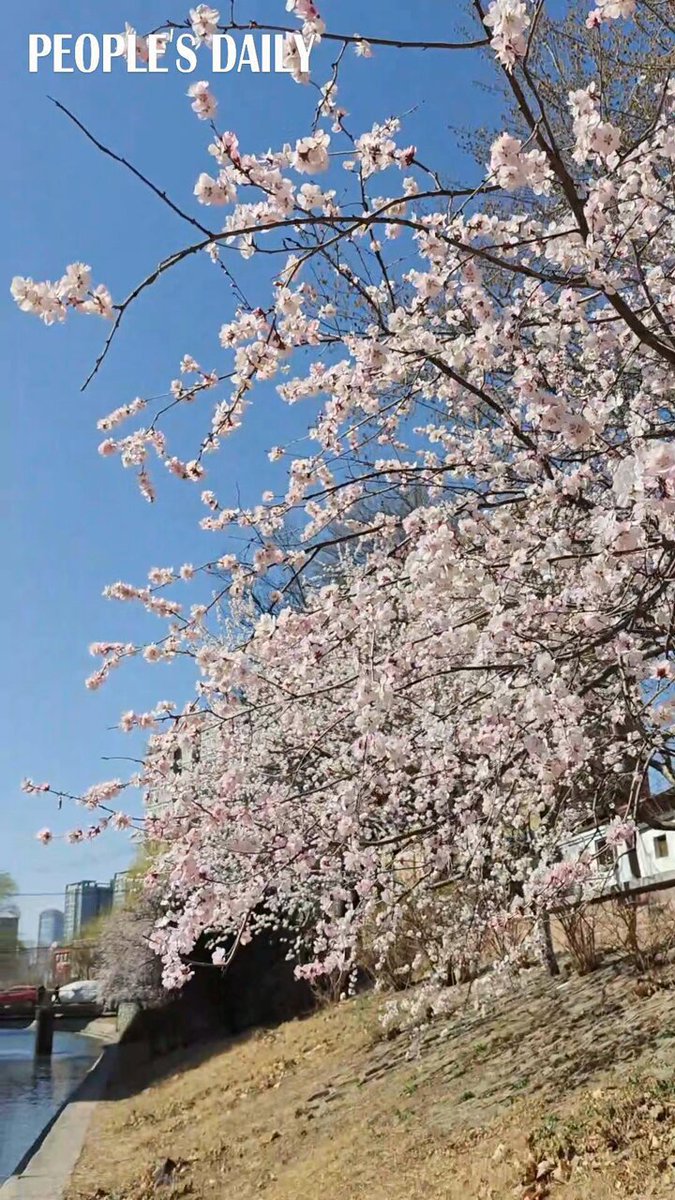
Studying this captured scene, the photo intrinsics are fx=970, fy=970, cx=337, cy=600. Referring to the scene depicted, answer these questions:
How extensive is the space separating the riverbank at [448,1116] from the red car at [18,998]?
30.2 metres

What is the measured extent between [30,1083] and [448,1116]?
19338 mm

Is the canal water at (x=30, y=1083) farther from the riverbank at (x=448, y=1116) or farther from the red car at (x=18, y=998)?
the riverbank at (x=448, y=1116)

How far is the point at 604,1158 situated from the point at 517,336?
4.11 m

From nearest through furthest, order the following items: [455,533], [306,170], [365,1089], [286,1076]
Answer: [306,170] < [455,533] < [365,1089] < [286,1076]

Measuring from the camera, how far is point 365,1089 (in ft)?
28.7

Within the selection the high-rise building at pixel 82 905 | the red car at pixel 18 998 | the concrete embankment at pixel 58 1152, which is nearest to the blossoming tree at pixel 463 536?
the concrete embankment at pixel 58 1152

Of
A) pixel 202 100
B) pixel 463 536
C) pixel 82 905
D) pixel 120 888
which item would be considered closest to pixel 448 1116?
pixel 463 536

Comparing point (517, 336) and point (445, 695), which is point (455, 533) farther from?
point (445, 695)

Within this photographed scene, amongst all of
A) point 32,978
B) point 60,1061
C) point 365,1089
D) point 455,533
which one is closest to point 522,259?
point 455,533

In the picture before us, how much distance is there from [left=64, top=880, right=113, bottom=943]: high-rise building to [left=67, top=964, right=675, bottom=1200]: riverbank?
19952mm

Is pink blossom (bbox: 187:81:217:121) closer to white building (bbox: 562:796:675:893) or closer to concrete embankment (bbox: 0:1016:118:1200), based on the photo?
white building (bbox: 562:796:675:893)

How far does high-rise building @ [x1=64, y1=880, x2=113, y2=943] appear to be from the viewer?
32.2m

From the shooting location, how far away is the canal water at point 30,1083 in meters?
14.6

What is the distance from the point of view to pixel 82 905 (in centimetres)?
3716
